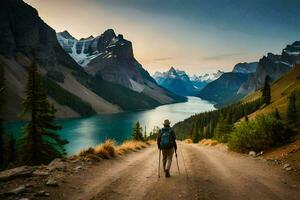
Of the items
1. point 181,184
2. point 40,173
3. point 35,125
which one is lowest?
point 181,184

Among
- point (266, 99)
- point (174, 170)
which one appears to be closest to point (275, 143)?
point (174, 170)

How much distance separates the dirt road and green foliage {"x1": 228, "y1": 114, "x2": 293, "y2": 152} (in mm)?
6991

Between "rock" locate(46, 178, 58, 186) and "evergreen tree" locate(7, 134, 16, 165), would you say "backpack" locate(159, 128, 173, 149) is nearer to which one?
"rock" locate(46, 178, 58, 186)

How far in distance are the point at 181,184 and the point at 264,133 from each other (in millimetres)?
14088

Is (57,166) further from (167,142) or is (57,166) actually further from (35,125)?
(35,125)

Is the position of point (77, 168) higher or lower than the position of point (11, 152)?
higher

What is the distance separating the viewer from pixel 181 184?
47.5ft

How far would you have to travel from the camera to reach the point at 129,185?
14.4 m

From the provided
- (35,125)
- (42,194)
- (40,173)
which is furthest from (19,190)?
(35,125)

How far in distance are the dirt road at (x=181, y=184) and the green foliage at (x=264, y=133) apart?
A: 6991mm

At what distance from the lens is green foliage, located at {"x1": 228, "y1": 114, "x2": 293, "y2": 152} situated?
26094 millimetres

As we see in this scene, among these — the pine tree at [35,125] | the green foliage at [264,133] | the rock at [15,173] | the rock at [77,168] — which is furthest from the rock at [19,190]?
the pine tree at [35,125]

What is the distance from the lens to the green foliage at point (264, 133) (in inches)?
1027

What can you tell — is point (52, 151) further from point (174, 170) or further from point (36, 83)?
point (174, 170)
